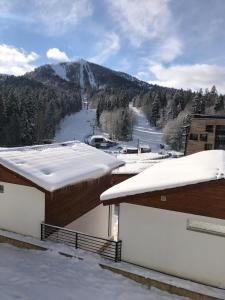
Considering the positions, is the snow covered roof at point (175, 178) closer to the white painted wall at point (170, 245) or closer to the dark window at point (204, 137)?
the white painted wall at point (170, 245)

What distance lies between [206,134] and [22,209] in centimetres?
3977

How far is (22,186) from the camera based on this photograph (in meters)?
13.0

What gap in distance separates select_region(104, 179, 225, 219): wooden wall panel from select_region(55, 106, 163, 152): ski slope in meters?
71.3

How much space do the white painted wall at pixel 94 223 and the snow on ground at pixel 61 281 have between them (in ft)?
10.5

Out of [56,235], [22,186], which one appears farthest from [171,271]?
[22,186]

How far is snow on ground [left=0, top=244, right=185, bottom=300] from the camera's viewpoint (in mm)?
9117

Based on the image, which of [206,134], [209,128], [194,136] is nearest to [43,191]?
[206,134]

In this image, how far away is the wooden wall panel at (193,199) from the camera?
9.51m

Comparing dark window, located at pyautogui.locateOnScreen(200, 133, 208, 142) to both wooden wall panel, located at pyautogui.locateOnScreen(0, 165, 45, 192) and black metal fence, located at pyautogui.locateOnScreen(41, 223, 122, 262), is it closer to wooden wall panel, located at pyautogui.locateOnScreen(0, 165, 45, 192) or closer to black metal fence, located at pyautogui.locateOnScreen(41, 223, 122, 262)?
black metal fence, located at pyautogui.locateOnScreen(41, 223, 122, 262)

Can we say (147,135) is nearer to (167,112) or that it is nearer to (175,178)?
(167,112)

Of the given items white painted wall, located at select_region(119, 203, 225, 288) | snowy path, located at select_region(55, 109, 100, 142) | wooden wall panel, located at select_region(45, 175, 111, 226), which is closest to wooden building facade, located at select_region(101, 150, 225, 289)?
white painted wall, located at select_region(119, 203, 225, 288)

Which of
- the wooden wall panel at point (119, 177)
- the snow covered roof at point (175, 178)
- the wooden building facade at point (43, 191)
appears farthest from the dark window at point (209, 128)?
the snow covered roof at point (175, 178)

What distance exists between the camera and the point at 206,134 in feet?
159

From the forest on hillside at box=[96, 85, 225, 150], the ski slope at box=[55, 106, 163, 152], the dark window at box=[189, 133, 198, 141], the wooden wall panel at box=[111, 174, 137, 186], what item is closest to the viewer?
the wooden wall panel at box=[111, 174, 137, 186]
